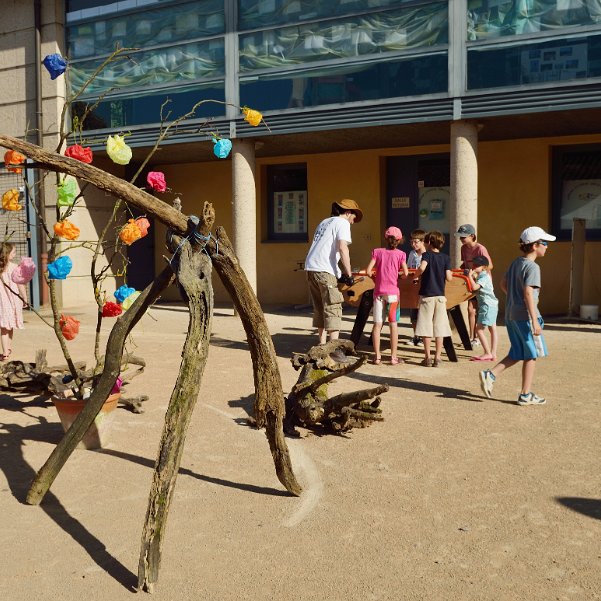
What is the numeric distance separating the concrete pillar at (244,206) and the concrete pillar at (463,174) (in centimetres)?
369

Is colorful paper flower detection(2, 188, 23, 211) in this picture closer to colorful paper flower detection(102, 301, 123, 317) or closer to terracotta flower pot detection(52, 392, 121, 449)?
colorful paper flower detection(102, 301, 123, 317)

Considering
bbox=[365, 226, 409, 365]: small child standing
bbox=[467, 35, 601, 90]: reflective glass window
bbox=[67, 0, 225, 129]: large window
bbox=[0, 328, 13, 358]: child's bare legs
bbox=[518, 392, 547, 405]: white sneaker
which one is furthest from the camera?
bbox=[67, 0, 225, 129]: large window

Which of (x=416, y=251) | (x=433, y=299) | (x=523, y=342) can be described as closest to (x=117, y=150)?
(x=523, y=342)

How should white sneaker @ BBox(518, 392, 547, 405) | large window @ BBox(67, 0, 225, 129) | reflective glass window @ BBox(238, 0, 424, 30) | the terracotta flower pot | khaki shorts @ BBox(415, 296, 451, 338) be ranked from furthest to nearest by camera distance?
large window @ BBox(67, 0, 225, 129)
reflective glass window @ BBox(238, 0, 424, 30)
khaki shorts @ BBox(415, 296, 451, 338)
white sneaker @ BBox(518, 392, 547, 405)
the terracotta flower pot

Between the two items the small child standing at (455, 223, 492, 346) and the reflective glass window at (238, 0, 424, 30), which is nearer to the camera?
the small child standing at (455, 223, 492, 346)

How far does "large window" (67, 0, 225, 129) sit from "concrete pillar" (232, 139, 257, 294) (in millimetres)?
830

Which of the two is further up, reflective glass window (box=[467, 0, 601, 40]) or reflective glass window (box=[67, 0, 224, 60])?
reflective glass window (box=[67, 0, 224, 60])

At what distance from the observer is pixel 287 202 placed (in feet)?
54.7

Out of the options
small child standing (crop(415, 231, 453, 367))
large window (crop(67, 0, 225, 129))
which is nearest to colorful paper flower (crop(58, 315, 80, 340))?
small child standing (crop(415, 231, 453, 367))

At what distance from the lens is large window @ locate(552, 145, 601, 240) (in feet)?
44.9

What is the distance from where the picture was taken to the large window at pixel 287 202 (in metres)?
16.5

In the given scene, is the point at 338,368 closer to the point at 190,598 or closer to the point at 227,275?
the point at 227,275

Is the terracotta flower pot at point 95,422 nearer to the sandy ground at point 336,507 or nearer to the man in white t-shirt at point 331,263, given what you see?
the sandy ground at point 336,507

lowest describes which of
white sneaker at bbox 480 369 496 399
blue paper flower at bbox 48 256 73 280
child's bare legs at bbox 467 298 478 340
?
white sneaker at bbox 480 369 496 399
